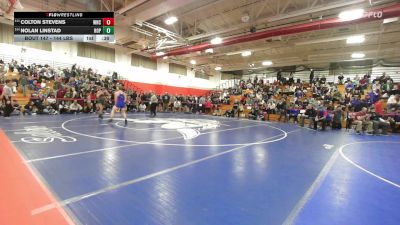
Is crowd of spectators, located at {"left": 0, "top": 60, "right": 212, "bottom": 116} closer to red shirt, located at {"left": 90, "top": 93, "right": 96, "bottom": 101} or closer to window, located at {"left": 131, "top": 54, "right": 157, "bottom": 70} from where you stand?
red shirt, located at {"left": 90, "top": 93, "right": 96, "bottom": 101}

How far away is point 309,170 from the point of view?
4.07m

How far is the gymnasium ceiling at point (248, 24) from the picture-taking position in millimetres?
11242

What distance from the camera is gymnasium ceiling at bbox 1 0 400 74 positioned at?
11242 mm

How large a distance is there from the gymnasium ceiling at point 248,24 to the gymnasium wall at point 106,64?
1.85 meters

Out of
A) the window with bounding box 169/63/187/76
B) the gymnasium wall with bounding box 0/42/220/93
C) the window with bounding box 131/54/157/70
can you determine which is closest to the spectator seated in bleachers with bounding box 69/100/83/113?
the gymnasium wall with bounding box 0/42/220/93

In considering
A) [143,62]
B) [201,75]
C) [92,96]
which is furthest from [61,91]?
[201,75]

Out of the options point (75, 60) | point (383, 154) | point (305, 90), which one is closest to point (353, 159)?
point (383, 154)

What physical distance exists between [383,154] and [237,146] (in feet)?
12.1

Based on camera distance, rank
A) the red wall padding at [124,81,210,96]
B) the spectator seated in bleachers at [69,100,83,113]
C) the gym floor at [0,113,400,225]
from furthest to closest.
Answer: the red wall padding at [124,81,210,96] → the spectator seated in bleachers at [69,100,83,113] → the gym floor at [0,113,400,225]

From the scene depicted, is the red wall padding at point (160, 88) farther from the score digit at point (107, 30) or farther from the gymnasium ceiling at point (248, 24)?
the score digit at point (107, 30)

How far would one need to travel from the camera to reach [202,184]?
3201 mm

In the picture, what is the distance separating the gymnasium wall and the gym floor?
46.9ft

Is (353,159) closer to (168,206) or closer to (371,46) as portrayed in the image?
(168,206)
